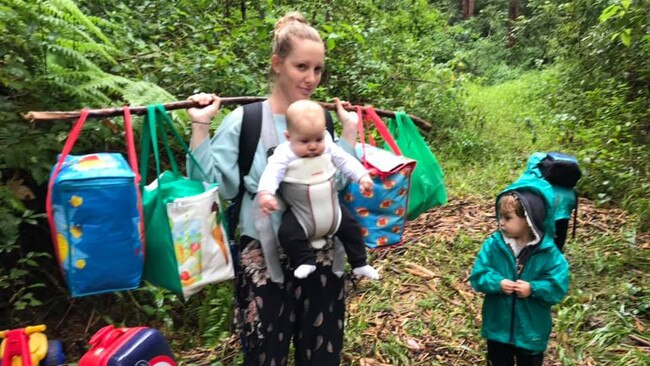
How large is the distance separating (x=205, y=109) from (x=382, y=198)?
1.00 metres

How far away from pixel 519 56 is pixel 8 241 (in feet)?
60.3

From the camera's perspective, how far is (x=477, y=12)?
2556 centimetres

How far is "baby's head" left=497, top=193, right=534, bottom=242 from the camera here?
2955 mm

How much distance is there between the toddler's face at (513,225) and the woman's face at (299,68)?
1.33 metres

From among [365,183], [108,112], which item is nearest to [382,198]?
[365,183]

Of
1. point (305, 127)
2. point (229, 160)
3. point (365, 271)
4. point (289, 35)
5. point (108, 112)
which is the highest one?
point (289, 35)

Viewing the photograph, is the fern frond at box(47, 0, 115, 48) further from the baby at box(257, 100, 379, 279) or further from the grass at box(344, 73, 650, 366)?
the grass at box(344, 73, 650, 366)

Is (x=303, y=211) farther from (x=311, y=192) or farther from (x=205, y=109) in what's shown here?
(x=205, y=109)

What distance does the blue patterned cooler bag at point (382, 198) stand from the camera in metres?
2.80

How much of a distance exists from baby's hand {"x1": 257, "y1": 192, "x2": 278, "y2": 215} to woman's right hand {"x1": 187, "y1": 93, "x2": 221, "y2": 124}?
47cm

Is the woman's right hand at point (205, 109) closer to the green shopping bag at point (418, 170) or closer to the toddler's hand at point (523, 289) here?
the green shopping bag at point (418, 170)

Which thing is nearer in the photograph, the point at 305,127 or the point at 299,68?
the point at 305,127

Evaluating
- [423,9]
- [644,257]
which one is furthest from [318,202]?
[423,9]

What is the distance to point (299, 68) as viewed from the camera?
2.41 metres
